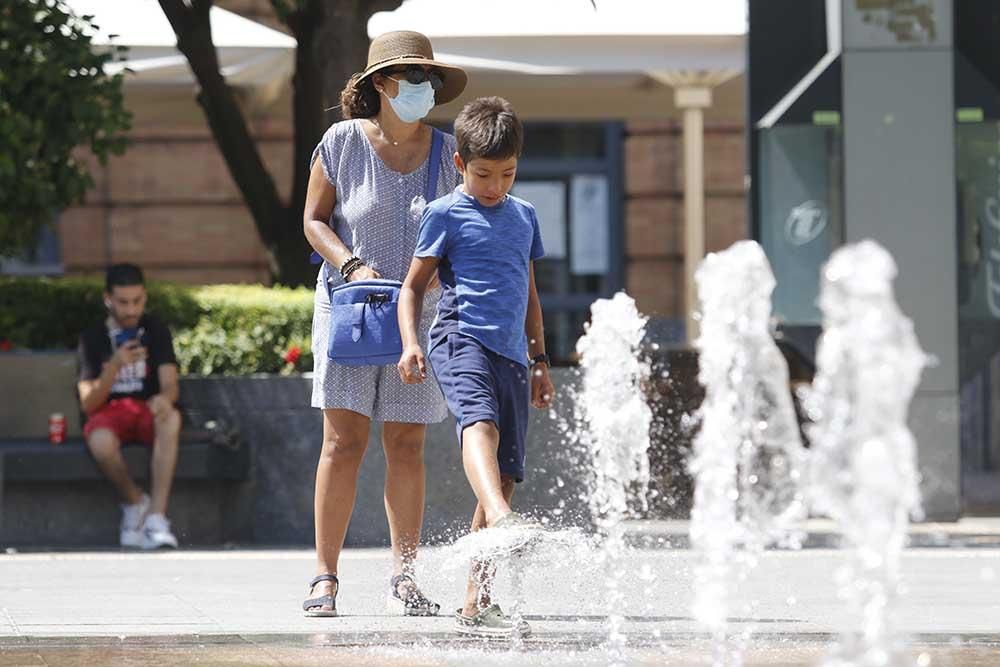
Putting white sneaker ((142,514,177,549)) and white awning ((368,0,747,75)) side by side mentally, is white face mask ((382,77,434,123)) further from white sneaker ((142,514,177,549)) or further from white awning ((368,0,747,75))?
white awning ((368,0,747,75))

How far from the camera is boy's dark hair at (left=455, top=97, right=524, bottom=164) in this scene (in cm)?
581

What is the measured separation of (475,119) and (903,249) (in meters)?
4.91

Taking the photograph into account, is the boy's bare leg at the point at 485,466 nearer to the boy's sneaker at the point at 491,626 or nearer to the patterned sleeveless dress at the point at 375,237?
the boy's sneaker at the point at 491,626

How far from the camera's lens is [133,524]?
9.16 m

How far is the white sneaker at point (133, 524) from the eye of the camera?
915cm

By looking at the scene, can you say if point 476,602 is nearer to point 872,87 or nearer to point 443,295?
point 443,295

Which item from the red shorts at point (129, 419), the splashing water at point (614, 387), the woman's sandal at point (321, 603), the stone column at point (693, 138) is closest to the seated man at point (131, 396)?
the red shorts at point (129, 419)

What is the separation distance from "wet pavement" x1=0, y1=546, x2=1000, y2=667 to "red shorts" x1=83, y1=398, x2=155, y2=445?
61 cm

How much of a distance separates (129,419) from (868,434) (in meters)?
6.16

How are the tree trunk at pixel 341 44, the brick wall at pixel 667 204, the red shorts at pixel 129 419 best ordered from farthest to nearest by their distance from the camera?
the brick wall at pixel 667 204, the tree trunk at pixel 341 44, the red shorts at pixel 129 419

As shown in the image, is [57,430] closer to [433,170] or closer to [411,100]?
[433,170]

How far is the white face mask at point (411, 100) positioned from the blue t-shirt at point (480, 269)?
0.45 metres

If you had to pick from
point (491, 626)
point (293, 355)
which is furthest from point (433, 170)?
point (293, 355)

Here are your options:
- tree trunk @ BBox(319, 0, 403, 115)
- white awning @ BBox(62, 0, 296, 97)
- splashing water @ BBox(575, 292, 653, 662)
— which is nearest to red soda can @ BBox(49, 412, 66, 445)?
tree trunk @ BBox(319, 0, 403, 115)
